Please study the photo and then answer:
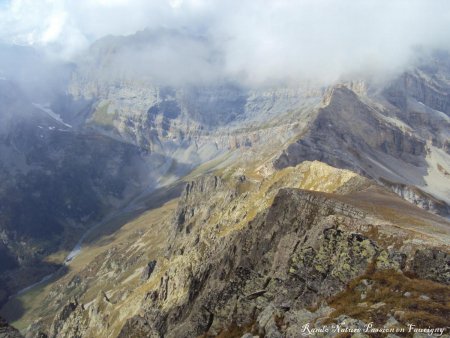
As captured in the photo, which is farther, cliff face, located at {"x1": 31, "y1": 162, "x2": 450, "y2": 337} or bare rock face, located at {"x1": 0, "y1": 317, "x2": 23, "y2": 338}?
bare rock face, located at {"x1": 0, "y1": 317, "x2": 23, "y2": 338}

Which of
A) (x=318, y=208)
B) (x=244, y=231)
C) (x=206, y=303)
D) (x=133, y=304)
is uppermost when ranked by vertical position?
(x=318, y=208)

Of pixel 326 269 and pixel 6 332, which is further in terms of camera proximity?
pixel 6 332

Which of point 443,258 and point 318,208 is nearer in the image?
point 443,258

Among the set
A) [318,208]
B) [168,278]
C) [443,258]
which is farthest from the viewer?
[168,278]

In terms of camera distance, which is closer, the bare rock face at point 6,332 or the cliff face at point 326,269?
the cliff face at point 326,269

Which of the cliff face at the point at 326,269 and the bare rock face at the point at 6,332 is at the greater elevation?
the cliff face at the point at 326,269

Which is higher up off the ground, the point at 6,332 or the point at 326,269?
the point at 326,269

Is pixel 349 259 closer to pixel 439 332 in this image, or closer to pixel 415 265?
pixel 415 265

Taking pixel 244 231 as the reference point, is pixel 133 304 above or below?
below

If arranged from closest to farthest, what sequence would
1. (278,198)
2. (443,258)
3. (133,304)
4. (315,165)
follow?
(443,258) < (278,198) < (315,165) < (133,304)

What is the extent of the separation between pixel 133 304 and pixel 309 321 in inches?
5445

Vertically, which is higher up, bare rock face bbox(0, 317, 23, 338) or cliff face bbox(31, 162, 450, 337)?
cliff face bbox(31, 162, 450, 337)

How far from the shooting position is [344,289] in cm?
5912

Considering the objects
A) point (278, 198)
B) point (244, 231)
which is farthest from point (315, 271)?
point (244, 231)
